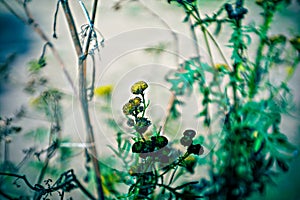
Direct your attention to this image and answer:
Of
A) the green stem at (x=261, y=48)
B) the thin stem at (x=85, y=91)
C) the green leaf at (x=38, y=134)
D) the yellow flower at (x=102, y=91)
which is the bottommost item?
the thin stem at (x=85, y=91)

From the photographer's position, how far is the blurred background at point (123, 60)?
1248mm

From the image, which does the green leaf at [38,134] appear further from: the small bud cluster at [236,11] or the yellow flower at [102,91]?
the small bud cluster at [236,11]

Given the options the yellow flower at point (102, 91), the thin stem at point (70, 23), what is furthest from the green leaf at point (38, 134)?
the thin stem at point (70, 23)

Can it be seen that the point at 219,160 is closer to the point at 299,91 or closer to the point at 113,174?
the point at 113,174

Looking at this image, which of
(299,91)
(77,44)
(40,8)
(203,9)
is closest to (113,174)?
(77,44)

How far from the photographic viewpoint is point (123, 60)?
69.8 inches

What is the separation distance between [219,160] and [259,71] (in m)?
0.30

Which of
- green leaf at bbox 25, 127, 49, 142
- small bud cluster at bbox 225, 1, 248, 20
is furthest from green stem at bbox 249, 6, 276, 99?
green leaf at bbox 25, 127, 49, 142

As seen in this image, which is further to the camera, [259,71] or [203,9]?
[203,9]

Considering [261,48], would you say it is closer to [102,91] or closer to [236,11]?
[236,11]

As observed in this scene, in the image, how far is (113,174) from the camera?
39.7 inches

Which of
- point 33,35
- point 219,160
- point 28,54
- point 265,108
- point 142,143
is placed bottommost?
point 142,143

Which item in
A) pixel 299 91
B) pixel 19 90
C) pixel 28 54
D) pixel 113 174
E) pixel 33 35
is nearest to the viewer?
pixel 113 174

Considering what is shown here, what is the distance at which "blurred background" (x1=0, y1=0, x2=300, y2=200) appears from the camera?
49.1 inches
